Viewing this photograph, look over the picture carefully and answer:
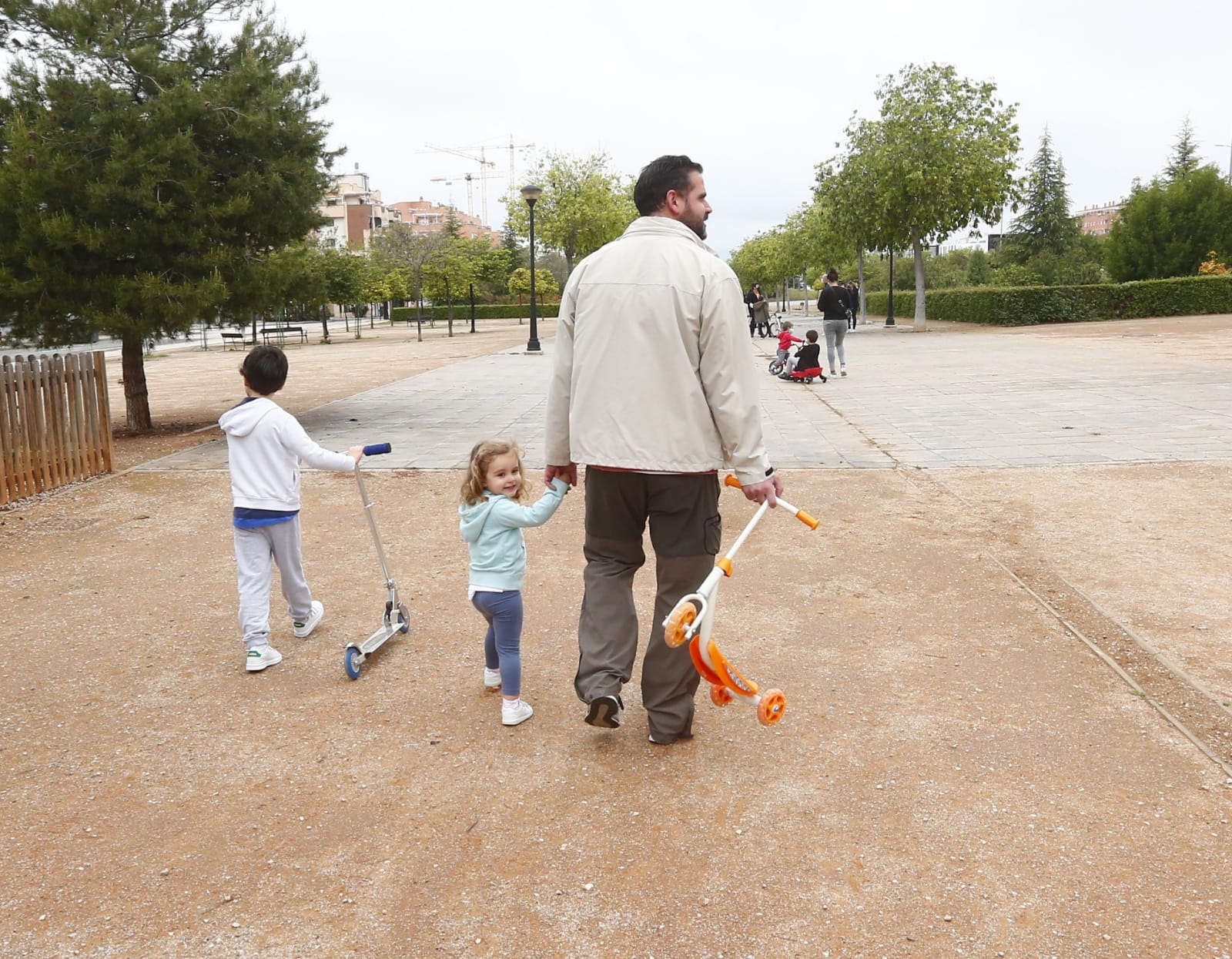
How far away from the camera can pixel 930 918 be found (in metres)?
2.54

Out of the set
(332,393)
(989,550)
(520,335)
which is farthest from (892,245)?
(989,550)

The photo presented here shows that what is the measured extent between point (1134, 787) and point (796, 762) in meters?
1.03

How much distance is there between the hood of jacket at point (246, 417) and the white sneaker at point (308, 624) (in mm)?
941

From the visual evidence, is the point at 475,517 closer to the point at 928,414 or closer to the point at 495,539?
the point at 495,539

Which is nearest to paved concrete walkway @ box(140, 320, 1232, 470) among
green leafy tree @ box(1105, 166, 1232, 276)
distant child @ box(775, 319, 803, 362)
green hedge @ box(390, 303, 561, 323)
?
distant child @ box(775, 319, 803, 362)

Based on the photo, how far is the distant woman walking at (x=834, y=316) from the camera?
17.6m

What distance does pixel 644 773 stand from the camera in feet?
11.0

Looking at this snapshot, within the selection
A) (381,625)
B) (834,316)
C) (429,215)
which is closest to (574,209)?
(834,316)

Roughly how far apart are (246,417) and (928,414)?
30.2ft

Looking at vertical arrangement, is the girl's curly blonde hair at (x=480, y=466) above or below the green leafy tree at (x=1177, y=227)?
below

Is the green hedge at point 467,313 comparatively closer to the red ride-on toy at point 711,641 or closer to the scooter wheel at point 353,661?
the scooter wheel at point 353,661

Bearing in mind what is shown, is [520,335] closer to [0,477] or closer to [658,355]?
[0,477]

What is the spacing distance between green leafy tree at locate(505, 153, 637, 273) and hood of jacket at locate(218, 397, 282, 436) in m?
43.4

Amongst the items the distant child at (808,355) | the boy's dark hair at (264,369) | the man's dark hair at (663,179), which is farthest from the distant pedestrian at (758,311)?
the man's dark hair at (663,179)
